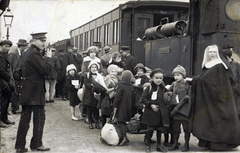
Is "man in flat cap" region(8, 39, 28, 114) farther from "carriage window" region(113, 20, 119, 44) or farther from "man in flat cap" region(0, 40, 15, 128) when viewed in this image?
"carriage window" region(113, 20, 119, 44)

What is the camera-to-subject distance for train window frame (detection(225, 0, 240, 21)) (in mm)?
8969

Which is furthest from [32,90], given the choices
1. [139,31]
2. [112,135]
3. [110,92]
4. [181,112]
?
[139,31]

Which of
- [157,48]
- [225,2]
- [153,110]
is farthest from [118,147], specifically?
[157,48]

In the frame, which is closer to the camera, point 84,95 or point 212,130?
point 212,130

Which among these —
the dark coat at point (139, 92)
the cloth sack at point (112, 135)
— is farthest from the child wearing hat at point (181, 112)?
the cloth sack at point (112, 135)

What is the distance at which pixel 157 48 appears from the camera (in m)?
12.0

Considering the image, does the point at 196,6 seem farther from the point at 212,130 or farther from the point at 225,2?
the point at 212,130

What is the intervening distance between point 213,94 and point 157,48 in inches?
230

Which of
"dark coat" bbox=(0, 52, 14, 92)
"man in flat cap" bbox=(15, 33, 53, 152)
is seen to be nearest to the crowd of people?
"man in flat cap" bbox=(15, 33, 53, 152)

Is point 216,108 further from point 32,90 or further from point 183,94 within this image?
point 32,90

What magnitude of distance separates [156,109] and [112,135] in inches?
40.0

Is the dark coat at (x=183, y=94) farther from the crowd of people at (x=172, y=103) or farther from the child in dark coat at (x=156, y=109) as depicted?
the child in dark coat at (x=156, y=109)

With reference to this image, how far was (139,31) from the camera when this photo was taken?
14.2 metres

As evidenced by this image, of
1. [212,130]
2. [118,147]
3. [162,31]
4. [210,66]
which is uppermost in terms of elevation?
[162,31]
